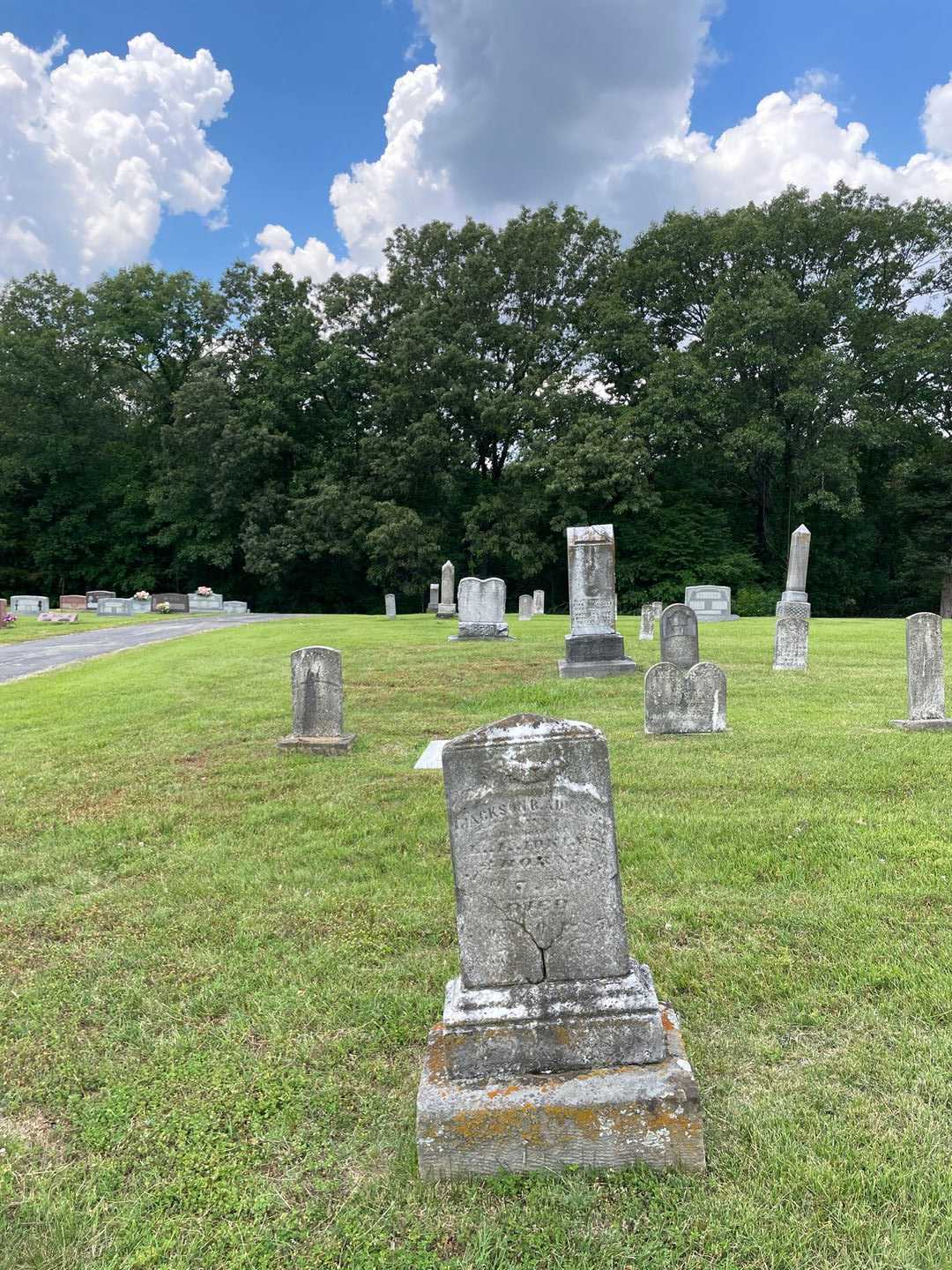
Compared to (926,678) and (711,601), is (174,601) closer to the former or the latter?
(711,601)

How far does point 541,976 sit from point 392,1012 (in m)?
0.85

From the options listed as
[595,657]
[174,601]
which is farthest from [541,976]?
[174,601]

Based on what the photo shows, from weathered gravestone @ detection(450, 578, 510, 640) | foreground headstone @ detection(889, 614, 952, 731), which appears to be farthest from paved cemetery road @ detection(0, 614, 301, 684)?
foreground headstone @ detection(889, 614, 952, 731)

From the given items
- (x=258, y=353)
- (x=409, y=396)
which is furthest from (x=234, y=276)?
(x=409, y=396)

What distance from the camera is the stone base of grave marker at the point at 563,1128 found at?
2.25 metres

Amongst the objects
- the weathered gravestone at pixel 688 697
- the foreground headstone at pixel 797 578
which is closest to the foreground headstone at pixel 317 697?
the weathered gravestone at pixel 688 697

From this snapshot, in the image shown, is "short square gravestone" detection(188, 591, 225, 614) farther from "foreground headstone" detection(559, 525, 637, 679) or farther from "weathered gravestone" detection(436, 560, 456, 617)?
"foreground headstone" detection(559, 525, 637, 679)

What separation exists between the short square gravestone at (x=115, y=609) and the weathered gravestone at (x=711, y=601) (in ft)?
73.4

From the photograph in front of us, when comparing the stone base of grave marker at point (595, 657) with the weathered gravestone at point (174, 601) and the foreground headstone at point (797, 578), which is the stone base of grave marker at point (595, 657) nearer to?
the foreground headstone at point (797, 578)

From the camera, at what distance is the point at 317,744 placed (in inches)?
284

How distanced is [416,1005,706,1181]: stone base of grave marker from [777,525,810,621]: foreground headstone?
2029 centimetres

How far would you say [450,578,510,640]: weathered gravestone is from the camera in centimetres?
1689

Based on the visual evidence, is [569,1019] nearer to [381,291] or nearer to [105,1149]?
[105,1149]

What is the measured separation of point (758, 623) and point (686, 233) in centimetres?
2174
